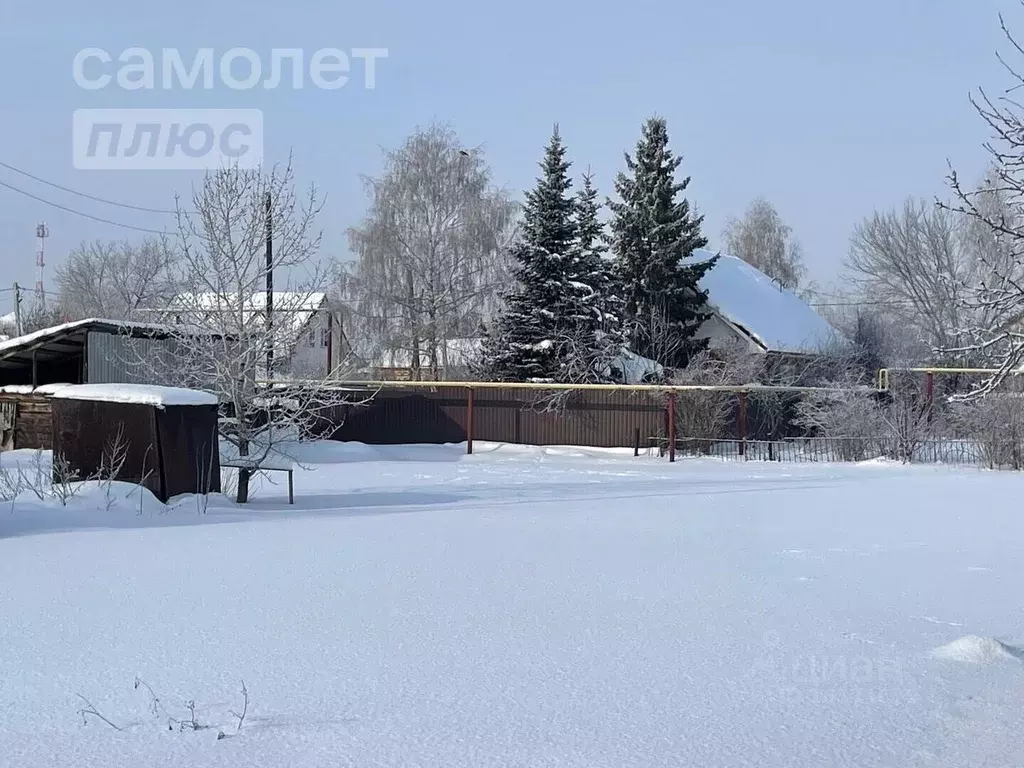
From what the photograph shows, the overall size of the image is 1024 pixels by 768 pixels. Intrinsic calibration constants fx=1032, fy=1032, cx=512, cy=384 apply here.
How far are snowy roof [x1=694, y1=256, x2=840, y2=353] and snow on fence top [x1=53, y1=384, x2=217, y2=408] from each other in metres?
25.1

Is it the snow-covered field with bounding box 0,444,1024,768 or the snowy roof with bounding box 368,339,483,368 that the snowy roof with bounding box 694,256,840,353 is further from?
the snow-covered field with bounding box 0,444,1024,768

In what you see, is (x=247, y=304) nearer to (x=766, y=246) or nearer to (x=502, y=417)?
(x=502, y=417)

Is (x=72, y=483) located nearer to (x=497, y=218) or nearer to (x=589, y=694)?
(x=589, y=694)

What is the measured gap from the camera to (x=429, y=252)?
37.1 meters

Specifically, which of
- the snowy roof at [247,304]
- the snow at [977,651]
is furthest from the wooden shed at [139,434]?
the snow at [977,651]

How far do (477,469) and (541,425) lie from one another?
18.7 feet

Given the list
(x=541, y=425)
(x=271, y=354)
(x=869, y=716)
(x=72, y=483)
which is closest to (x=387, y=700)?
(x=869, y=716)

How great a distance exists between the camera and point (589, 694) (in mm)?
4914

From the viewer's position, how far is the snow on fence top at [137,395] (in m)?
11.8

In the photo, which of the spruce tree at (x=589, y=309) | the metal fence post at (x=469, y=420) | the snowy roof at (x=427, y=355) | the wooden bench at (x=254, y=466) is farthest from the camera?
the snowy roof at (x=427, y=355)

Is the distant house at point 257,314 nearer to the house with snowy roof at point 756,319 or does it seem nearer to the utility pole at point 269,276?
the utility pole at point 269,276

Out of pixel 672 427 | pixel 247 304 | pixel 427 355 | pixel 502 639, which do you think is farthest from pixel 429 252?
pixel 502 639

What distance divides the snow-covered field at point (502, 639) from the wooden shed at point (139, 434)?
472 mm

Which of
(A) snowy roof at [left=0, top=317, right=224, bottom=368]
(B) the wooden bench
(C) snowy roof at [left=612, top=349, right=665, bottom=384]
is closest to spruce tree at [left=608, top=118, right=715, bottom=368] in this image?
(C) snowy roof at [left=612, top=349, right=665, bottom=384]
